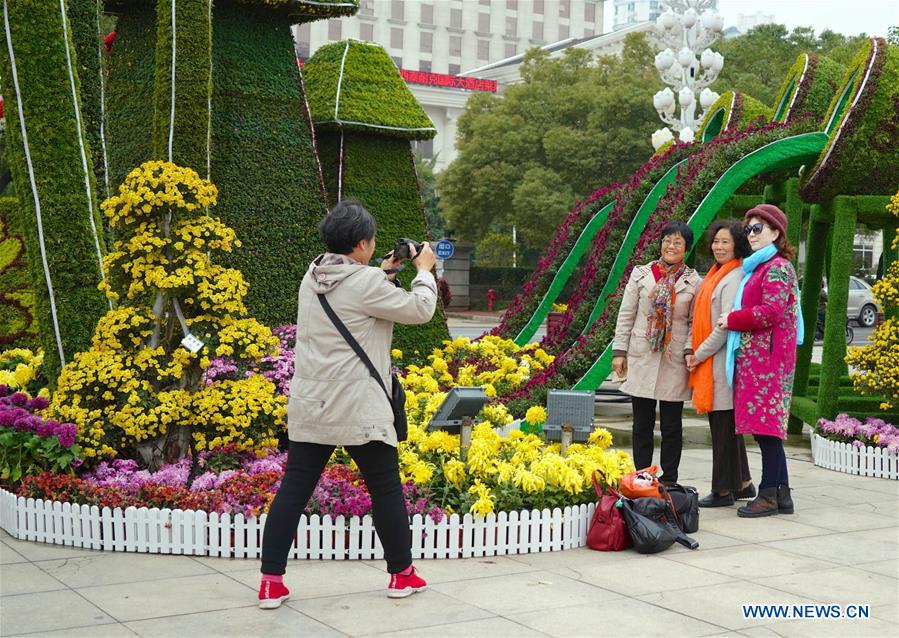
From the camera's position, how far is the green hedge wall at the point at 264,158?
1034 cm

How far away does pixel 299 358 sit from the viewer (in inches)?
194

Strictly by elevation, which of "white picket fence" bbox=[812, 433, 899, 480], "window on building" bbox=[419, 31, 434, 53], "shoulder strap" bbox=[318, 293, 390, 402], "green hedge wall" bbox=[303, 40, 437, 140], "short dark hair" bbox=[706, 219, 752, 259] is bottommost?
"white picket fence" bbox=[812, 433, 899, 480]

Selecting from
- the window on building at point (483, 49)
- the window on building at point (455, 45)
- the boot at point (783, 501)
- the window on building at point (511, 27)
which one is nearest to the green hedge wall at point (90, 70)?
the boot at point (783, 501)

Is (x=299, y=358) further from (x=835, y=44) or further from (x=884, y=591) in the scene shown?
(x=835, y=44)

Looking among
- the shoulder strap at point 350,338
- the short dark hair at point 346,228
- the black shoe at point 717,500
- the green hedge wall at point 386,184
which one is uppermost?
the green hedge wall at point 386,184

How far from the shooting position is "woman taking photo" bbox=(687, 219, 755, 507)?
706 centimetres

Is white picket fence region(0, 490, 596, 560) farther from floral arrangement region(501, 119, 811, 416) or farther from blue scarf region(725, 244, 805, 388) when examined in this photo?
floral arrangement region(501, 119, 811, 416)

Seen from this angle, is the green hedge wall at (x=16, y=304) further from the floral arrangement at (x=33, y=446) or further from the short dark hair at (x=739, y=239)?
the short dark hair at (x=739, y=239)

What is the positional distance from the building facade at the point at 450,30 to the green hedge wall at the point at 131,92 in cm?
→ 6105

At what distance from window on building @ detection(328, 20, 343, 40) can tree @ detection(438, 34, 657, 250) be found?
3405 centimetres

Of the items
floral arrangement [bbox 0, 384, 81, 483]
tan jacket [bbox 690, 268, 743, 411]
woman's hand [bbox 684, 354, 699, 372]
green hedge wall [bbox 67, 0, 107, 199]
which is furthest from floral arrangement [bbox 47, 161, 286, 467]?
tan jacket [bbox 690, 268, 743, 411]

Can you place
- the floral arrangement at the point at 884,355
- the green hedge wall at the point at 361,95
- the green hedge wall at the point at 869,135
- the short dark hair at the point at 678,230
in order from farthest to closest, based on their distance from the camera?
the green hedge wall at the point at 361,95 < the green hedge wall at the point at 869,135 < the floral arrangement at the point at 884,355 < the short dark hair at the point at 678,230

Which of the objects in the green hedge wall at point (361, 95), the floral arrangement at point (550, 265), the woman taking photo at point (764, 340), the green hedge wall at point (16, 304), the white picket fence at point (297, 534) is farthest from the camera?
the floral arrangement at point (550, 265)

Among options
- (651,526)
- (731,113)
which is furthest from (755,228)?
(731,113)
